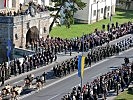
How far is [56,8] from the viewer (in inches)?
2751

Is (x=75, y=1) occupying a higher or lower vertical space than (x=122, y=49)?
higher

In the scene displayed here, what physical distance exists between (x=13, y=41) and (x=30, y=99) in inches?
740

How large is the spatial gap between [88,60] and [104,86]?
12.3 metres

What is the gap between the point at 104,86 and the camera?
3809cm

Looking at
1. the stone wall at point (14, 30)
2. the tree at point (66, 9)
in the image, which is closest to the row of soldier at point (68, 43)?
the stone wall at point (14, 30)

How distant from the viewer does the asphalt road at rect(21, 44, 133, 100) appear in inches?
1556

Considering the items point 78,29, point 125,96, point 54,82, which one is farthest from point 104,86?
point 78,29

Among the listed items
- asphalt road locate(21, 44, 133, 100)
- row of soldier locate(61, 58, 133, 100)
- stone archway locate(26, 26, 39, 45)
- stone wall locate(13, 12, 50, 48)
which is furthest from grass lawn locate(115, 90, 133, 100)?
stone archway locate(26, 26, 39, 45)

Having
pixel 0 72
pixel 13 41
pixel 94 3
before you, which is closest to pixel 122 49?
pixel 13 41

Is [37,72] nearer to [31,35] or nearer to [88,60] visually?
[88,60]

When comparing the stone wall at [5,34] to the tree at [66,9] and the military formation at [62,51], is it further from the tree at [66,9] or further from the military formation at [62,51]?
the tree at [66,9]

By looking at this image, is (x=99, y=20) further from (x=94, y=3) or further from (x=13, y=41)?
(x=13, y=41)

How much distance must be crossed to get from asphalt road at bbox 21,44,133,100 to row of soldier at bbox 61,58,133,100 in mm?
2357

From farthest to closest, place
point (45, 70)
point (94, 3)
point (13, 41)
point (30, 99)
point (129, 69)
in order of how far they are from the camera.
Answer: point (94, 3)
point (13, 41)
point (45, 70)
point (129, 69)
point (30, 99)
